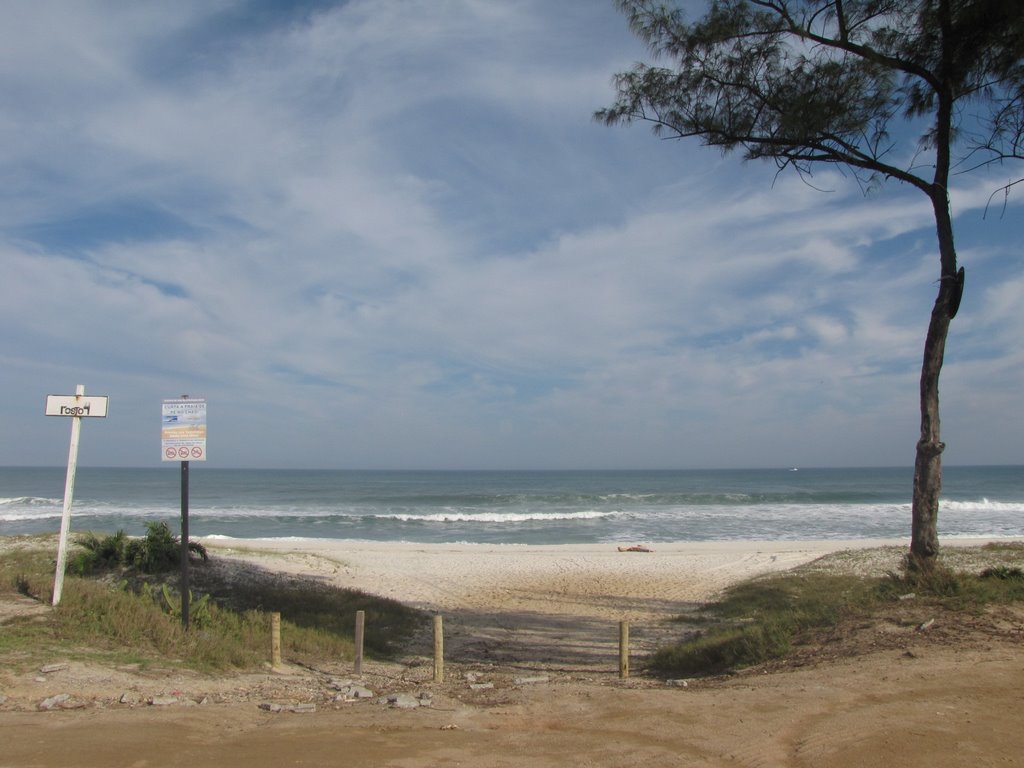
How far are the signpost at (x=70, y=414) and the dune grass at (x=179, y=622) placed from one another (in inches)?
15.9

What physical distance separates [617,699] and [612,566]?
13986 millimetres

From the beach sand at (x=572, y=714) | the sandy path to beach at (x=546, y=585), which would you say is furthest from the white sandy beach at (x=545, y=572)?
the beach sand at (x=572, y=714)

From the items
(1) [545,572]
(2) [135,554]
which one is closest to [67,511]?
(2) [135,554]

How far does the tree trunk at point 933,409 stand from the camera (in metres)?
7.98

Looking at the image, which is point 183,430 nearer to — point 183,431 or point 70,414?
point 183,431

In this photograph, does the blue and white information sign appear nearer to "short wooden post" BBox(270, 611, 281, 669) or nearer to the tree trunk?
"short wooden post" BBox(270, 611, 281, 669)

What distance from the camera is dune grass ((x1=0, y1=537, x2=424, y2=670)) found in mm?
6973

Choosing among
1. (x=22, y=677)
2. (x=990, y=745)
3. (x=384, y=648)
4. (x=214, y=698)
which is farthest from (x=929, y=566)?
(x=22, y=677)

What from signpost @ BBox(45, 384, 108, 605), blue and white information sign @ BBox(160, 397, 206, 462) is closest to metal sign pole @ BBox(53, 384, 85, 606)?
signpost @ BBox(45, 384, 108, 605)

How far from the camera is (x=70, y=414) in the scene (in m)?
8.09

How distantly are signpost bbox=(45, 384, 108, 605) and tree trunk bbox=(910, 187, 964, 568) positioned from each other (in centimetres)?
911

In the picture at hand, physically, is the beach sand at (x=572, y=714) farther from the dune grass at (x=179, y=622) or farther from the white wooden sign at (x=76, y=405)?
the white wooden sign at (x=76, y=405)

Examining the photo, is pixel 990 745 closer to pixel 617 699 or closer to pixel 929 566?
pixel 617 699

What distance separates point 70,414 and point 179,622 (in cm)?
261
